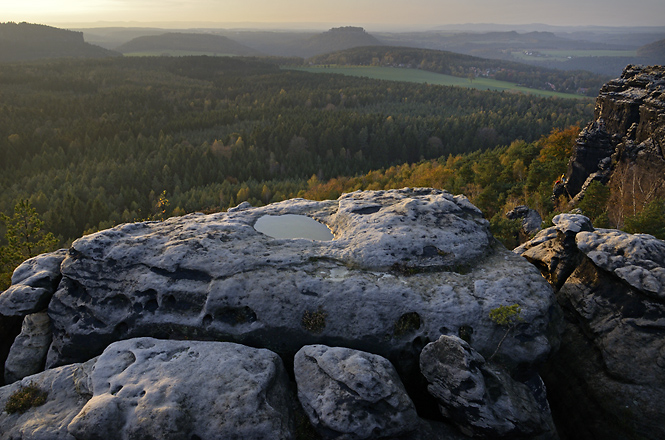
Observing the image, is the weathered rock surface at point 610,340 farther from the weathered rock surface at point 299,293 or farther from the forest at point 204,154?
the forest at point 204,154

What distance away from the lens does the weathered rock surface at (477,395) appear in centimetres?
1356

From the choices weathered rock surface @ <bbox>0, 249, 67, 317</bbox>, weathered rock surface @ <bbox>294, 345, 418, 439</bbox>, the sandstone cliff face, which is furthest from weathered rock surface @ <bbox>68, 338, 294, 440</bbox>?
the sandstone cliff face

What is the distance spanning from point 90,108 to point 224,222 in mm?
217262

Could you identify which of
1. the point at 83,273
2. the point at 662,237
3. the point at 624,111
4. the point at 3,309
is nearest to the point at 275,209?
the point at 83,273

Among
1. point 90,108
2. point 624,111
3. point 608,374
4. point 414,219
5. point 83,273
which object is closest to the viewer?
point 608,374

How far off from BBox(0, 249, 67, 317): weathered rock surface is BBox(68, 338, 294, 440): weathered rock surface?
5874 mm

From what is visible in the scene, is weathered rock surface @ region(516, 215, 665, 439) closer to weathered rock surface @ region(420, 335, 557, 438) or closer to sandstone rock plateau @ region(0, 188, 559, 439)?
sandstone rock plateau @ region(0, 188, 559, 439)

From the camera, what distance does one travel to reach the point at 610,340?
54.7ft

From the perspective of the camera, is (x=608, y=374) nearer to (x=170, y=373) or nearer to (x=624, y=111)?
(x=170, y=373)

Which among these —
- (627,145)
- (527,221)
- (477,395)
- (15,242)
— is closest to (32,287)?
(15,242)

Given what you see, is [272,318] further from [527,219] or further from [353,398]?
[527,219]

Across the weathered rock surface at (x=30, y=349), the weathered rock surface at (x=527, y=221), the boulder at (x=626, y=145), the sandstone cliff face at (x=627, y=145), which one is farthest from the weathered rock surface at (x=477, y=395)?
the boulder at (x=626, y=145)

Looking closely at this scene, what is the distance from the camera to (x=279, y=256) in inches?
709

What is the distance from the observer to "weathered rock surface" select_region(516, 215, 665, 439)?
1521cm
